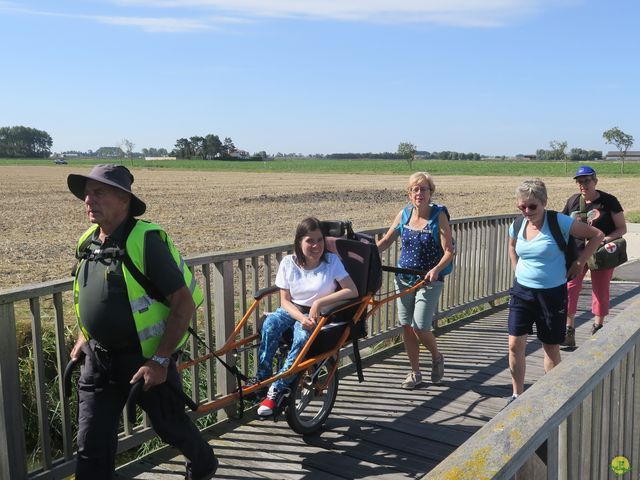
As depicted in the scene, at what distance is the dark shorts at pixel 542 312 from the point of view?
458cm

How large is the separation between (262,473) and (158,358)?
1333 millimetres

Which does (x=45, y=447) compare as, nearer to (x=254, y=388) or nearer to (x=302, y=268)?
(x=254, y=388)

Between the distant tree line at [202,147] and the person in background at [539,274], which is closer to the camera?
the person in background at [539,274]

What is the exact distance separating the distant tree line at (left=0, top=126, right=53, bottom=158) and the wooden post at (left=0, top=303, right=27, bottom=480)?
576ft

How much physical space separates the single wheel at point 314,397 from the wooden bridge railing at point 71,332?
509mm

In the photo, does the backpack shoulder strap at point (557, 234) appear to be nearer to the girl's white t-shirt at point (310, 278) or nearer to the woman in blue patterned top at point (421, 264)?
the woman in blue patterned top at point (421, 264)

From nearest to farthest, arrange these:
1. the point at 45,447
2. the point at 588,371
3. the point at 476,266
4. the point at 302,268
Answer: the point at 588,371 < the point at 45,447 < the point at 302,268 < the point at 476,266

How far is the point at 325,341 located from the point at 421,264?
Answer: 138 centimetres

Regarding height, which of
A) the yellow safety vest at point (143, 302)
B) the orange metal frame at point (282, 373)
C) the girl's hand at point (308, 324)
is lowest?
the orange metal frame at point (282, 373)

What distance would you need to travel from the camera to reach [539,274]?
15.0 feet

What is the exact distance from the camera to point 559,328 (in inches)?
181

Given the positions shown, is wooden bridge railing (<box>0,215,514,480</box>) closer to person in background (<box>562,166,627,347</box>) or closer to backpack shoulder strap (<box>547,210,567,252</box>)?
person in background (<box>562,166,627,347</box>)

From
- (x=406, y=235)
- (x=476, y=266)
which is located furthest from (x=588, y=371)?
(x=476, y=266)

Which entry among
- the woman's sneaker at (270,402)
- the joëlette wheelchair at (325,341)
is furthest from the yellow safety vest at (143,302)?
the woman's sneaker at (270,402)
